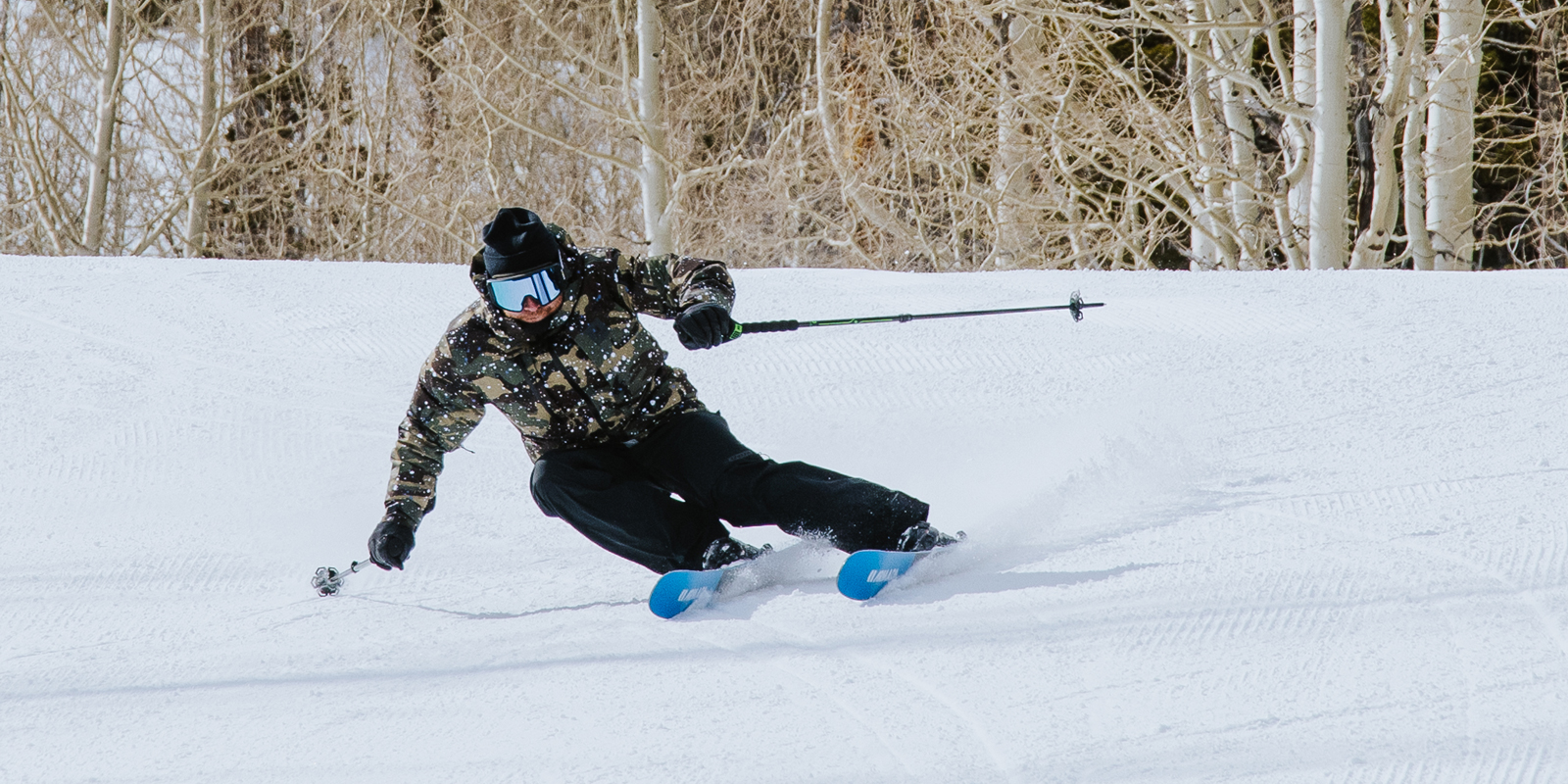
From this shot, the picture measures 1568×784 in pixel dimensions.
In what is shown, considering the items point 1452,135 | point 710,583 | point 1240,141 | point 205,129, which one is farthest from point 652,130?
point 710,583

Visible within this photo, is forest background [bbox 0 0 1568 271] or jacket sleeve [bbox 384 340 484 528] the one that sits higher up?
forest background [bbox 0 0 1568 271]

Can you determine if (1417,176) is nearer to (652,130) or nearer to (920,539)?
(652,130)

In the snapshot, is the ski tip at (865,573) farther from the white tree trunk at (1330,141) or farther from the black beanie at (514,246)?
the white tree trunk at (1330,141)

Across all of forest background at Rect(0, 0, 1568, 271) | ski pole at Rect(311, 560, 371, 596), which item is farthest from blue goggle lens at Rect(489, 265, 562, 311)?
forest background at Rect(0, 0, 1568, 271)

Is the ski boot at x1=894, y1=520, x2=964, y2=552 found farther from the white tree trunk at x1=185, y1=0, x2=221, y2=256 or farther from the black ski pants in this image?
the white tree trunk at x1=185, y1=0, x2=221, y2=256

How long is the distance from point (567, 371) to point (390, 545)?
19.1 inches

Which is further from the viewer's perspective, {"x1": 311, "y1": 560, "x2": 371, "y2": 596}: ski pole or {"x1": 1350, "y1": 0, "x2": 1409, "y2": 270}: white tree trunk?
{"x1": 1350, "y1": 0, "x2": 1409, "y2": 270}: white tree trunk

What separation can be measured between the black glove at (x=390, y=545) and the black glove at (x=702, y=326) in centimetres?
69

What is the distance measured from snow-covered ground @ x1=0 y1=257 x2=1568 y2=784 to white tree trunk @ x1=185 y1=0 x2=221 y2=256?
10367 mm

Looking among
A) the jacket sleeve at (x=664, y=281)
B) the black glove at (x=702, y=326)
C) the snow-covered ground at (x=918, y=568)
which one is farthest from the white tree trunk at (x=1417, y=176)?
the black glove at (x=702, y=326)

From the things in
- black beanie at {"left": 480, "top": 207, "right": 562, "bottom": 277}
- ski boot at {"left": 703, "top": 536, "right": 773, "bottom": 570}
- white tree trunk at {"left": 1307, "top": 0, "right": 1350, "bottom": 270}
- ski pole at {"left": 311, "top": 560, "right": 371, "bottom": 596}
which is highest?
white tree trunk at {"left": 1307, "top": 0, "right": 1350, "bottom": 270}

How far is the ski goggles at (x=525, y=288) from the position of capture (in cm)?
236

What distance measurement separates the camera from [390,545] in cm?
251

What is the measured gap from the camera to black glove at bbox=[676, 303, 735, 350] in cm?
242
